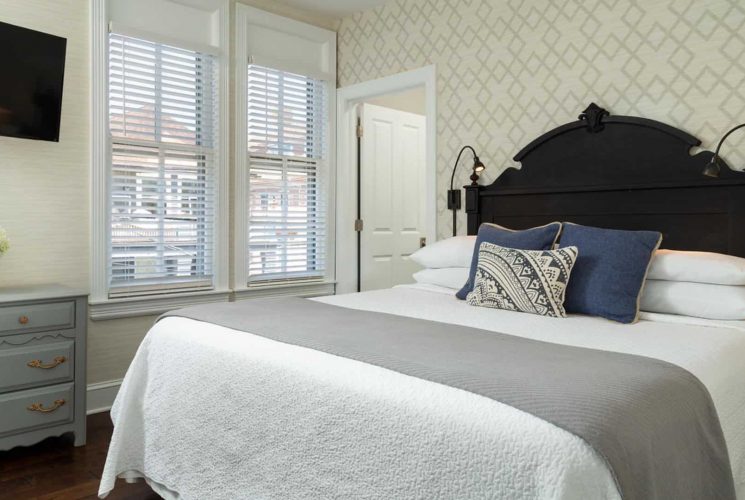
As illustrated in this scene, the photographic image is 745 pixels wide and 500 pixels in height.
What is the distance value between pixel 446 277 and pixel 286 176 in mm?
1597

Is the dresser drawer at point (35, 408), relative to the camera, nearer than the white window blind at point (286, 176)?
Yes

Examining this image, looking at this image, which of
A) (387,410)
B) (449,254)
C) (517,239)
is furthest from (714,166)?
(387,410)

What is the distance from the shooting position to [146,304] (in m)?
3.49

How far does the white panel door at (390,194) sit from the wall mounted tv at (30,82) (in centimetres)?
216

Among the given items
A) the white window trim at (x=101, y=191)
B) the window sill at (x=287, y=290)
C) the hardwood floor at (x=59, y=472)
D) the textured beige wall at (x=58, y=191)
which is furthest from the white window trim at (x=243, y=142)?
the hardwood floor at (x=59, y=472)

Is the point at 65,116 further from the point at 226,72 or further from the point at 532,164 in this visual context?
the point at 532,164

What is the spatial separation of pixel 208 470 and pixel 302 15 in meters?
3.43

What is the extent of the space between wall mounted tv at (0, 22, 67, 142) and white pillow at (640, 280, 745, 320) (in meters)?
2.99

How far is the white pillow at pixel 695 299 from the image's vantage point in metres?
2.17

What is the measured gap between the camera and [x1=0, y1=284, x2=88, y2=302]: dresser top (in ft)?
8.51

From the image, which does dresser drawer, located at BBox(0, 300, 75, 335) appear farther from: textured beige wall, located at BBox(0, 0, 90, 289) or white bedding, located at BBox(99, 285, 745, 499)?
white bedding, located at BBox(99, 285, 745, 499)

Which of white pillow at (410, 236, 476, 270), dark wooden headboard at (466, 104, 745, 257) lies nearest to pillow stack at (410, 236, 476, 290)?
white pillow at (410, 236, 476, 270)

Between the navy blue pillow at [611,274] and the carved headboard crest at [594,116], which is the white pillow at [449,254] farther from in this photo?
the carved headboard crest at [594,116]

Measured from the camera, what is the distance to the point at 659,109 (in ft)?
9.26
